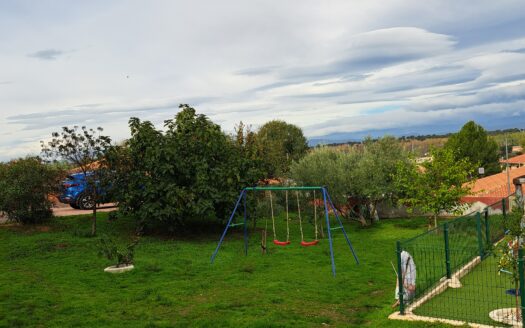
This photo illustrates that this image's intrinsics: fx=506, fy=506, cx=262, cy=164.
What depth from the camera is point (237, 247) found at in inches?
751

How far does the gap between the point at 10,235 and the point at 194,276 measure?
8.95 metres

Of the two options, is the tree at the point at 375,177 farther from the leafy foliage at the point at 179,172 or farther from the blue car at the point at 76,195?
the blue car at the point at 76,195

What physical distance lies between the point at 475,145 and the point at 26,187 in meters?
43.0

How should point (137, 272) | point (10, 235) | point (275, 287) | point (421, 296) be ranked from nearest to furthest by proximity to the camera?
point (421, 296) < point (275, 287) < point (137, 272) < point (10, 235)

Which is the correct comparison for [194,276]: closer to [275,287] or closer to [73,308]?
[275,287]

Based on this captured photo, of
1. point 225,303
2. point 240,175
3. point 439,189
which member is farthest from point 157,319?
point 439,189

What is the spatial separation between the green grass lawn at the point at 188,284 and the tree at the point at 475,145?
33.3 m

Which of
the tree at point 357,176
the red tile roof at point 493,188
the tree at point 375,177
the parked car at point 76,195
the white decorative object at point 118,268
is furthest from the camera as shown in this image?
the red tile roof at point 493,188

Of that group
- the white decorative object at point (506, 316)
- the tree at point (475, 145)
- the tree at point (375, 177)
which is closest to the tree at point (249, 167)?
the tree at point (375, 177)

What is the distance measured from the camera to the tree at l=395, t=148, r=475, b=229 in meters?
21.6

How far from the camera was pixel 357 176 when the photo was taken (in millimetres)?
24938

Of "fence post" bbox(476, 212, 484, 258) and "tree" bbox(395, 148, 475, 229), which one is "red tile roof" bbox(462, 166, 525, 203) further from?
"fence post" bbox(476, 212, 484, 258)

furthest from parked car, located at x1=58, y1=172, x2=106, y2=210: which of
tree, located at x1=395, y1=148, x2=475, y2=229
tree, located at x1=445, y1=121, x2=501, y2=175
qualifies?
tree, located at x1=445, y1=121, x2=501, y2=175

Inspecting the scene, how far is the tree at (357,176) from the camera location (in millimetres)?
24844
